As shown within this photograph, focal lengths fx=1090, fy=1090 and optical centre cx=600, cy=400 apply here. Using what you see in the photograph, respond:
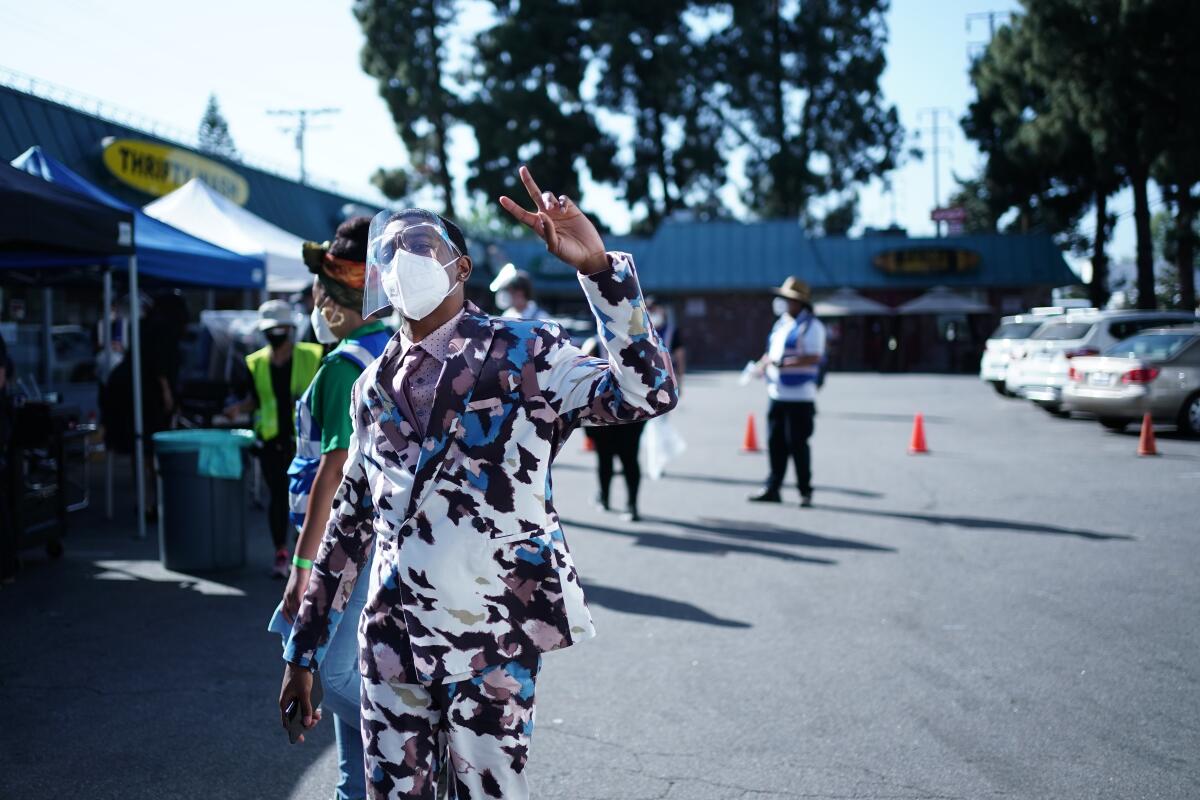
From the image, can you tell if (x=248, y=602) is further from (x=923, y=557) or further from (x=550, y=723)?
(x=923, y=557)

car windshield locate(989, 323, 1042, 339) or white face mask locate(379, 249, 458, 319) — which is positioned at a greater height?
car windshield locate(989, 323, 1042, 339)

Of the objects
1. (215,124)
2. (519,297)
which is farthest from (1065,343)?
(215,124)

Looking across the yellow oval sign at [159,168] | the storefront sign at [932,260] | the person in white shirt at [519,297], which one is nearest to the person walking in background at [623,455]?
the person in white shirt at [519,297]

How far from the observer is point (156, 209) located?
1293cm

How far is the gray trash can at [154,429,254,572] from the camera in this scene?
7254 millimetres

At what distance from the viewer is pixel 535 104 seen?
145 ft

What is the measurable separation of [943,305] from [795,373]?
102ft

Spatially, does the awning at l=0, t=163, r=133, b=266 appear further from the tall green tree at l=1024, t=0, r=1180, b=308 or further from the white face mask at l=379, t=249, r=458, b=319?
the tall green tree at l=1024, t=0, r=1180, b=308

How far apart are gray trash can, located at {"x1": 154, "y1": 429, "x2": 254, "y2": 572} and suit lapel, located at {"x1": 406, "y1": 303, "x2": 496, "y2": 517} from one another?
17.0ft

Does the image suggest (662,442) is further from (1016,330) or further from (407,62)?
(407,62)

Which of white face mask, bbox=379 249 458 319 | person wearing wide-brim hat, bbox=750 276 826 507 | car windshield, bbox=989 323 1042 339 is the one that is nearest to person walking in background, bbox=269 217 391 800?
white face mask, bbox=379 249 458 319

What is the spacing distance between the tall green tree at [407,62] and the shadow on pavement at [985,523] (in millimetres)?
36514

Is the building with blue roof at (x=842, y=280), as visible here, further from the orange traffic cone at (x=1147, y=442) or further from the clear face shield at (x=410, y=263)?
the clear face shield at (x=410, y=263)

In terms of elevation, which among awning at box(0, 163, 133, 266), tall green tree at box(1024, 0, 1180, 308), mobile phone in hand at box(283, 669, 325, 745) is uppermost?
tall green tree at box(1024, 0, 1180, 308)
